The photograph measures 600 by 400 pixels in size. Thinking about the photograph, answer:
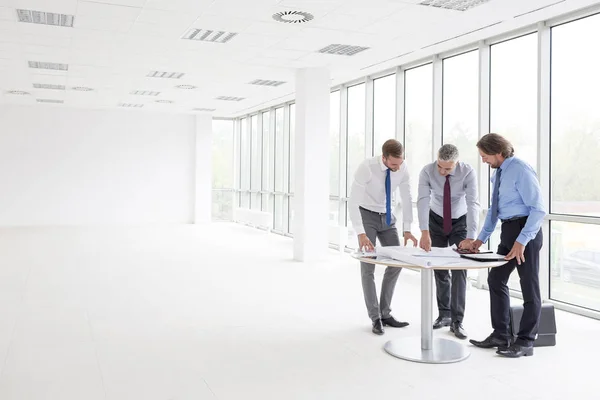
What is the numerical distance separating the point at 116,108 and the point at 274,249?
7.15 meters

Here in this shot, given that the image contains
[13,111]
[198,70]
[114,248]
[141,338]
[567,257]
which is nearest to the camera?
[141,338]

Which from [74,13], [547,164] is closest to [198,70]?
[74,13]

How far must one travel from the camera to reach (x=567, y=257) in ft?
21.2

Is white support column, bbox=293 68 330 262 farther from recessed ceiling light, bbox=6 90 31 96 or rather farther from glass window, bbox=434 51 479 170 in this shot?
recessed ceiling light, bbox=6 90 31 96

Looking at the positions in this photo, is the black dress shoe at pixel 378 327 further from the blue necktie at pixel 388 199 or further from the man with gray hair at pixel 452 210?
the blue necktie at pixel 388 199

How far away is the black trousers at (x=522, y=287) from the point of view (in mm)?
4254

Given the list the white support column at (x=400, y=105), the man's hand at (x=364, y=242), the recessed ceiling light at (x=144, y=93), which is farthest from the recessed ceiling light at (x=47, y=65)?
the man's hand at (x=364, y=242)

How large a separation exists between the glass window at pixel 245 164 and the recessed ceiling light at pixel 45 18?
9983mm

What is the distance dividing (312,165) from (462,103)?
2.66 meters

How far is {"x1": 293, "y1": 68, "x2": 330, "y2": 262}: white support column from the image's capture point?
9.46m

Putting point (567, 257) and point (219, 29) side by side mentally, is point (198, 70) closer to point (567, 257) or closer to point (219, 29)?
point (219, 29)

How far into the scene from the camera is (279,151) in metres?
14.8

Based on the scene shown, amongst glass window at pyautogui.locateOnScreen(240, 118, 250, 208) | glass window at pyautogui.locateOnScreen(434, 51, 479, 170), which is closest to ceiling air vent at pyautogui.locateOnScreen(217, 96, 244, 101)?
glass window at pyautogui.locateOnScreen(240, 118, 250, 208)

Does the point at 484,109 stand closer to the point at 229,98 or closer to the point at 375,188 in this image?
the point at 375,188
